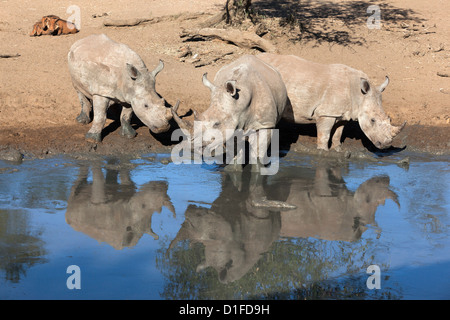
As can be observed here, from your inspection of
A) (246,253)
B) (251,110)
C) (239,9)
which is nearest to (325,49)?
(239,9)

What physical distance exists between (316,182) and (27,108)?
564cm

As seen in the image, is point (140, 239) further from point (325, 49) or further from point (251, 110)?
point (325, 49)

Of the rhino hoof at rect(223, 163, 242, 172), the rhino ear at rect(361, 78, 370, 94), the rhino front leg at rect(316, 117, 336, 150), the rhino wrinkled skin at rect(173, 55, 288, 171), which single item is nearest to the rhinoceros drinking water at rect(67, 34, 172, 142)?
the rhino wrinkled skin at rect(173, 55, 288, 171)

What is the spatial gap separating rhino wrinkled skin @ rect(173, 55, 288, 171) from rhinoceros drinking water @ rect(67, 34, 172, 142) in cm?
111

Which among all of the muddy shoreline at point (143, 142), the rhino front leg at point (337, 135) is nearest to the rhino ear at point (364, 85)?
the rhino front leg at point (337, 135)

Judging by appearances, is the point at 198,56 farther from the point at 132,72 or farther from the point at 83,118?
the point at 132,72

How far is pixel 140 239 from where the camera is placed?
22.4 ft

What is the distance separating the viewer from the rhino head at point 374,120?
35.1ft

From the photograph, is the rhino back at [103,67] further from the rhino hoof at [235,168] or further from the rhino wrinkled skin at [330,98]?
the rhino wrinkled skin at [330,98]

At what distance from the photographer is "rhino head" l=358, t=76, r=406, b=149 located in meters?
10.7

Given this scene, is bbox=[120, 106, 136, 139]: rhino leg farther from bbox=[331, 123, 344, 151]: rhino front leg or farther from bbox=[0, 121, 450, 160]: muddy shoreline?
bbox=[331, 123, 344, 151]: rhino front leg

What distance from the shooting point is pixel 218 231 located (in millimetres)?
7129

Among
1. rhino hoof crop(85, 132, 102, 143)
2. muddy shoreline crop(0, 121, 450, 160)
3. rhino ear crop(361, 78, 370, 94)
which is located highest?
rhino ear crop(361, 78, 370, 94)
